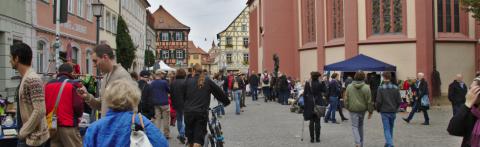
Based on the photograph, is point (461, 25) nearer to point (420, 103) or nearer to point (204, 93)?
point (420, 103)

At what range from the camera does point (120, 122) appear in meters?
3.36

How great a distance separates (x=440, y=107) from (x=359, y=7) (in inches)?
249

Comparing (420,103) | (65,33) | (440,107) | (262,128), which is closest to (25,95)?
(262,128)

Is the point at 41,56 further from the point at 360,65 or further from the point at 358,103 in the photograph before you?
the point at 358,103

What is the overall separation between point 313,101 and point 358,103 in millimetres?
1565

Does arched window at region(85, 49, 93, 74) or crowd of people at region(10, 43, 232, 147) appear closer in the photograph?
crowd of people at region(10, 43, 232, 147)

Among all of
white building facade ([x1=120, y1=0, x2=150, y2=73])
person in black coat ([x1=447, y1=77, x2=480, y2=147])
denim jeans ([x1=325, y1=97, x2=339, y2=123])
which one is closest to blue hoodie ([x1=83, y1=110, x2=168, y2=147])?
person in black coat ([x1=447, y1=77, x2=480, y2=147])

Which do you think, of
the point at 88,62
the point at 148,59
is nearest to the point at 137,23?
the point at 148,59

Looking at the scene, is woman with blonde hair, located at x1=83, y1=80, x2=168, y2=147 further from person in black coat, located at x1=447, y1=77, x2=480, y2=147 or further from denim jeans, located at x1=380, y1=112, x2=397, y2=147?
denim jeans, located at x1=380, y1=112, x2=397, y2=147

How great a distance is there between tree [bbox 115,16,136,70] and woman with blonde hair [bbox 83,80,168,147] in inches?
1200

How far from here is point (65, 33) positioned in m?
21.3

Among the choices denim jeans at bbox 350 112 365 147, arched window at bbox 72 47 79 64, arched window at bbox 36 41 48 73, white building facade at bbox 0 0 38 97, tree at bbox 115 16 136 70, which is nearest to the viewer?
denim jeans at bbox 350 112 365 147

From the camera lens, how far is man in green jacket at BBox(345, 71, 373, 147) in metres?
9.64

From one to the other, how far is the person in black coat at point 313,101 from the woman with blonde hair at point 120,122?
781cm
